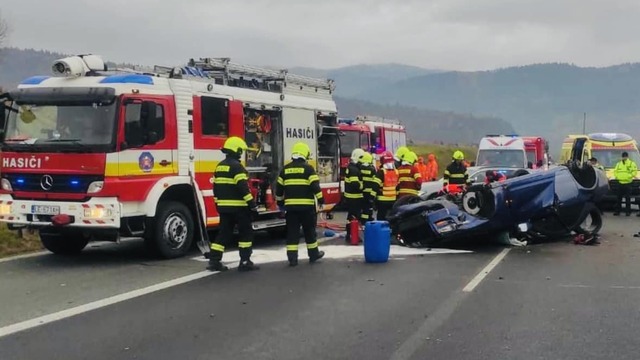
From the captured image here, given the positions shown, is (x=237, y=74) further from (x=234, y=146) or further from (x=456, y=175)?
(x=456, y=175)

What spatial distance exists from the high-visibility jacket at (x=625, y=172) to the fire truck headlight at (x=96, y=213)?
13.8m

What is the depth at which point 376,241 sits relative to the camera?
31.5ft

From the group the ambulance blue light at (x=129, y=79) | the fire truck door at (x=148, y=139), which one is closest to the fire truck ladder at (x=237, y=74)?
the ambulance blue light at (x=129, y=79)

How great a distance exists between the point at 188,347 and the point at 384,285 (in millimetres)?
3090

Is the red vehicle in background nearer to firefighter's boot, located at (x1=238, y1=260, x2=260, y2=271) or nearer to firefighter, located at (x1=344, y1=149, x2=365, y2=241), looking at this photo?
firefighter, located at (x1=344, y1=149, x2=365, y2=241)

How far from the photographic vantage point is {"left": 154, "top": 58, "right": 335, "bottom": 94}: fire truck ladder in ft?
35.0

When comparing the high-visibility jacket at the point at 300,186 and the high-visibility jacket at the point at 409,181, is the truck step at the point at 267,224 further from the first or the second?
the high-visibility jacket at the point at 409,181

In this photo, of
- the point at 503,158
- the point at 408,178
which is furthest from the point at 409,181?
the point at 503,158

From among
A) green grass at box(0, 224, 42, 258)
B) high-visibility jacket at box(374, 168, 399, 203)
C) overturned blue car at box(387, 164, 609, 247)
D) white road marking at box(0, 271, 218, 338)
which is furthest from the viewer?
high-visibility jacket at box(374, 168, 399, 203)

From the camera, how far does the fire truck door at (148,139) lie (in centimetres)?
920

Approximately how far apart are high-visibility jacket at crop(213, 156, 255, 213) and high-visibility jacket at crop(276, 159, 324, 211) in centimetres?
70

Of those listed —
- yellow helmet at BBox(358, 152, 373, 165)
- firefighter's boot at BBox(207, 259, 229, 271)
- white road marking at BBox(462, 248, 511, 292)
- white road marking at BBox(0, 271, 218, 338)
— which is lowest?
white road marking at BBox(462, 248, 511, 292)

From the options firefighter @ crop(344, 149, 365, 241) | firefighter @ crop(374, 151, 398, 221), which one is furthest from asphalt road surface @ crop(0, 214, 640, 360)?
firefighter @ crop(374, 151, 398, 221)

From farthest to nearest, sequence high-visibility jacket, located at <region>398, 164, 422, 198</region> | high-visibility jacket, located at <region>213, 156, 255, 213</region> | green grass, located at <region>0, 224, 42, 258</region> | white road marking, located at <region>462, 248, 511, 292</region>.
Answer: high-visibility jacket, located at <region>398, 164, 422, 198</region>, green grass, located at <region>0, 224, 42, 258</region>, high-visibility jacket, located at <region>213, 156, 255, 213</region>, white road marking, located at <region>462, 248, 511, 292</region>
